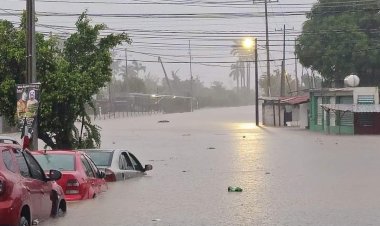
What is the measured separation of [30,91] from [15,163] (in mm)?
9925

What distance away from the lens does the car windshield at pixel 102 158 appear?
17336 mm

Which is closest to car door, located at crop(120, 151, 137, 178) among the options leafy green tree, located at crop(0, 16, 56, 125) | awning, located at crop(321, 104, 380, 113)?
leafy green tree, located at crop(0, 16, 56, 125)

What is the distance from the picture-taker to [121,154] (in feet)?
58.9

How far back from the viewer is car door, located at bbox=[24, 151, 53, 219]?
9471mm

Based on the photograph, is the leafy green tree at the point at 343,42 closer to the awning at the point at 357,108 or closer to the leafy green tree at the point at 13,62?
the awning at the point at 357,108

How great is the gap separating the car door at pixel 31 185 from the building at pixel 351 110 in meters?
41.9

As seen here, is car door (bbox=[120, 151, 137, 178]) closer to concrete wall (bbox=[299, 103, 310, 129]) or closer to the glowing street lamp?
concrete wall (bbox=[299, 103, 310, 129])

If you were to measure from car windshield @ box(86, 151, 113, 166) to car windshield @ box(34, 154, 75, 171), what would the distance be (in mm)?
3284

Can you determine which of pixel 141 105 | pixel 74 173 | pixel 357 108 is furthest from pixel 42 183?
pixel 141 105

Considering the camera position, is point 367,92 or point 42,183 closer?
point 42,183

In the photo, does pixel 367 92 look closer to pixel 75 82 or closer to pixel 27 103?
pixel 75 82

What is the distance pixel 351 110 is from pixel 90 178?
37887 mm

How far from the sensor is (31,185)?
901 cm

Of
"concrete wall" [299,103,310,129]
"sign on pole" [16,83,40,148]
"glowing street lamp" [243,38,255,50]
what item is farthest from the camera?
"glowing street lamp" [243,38,255,50]
